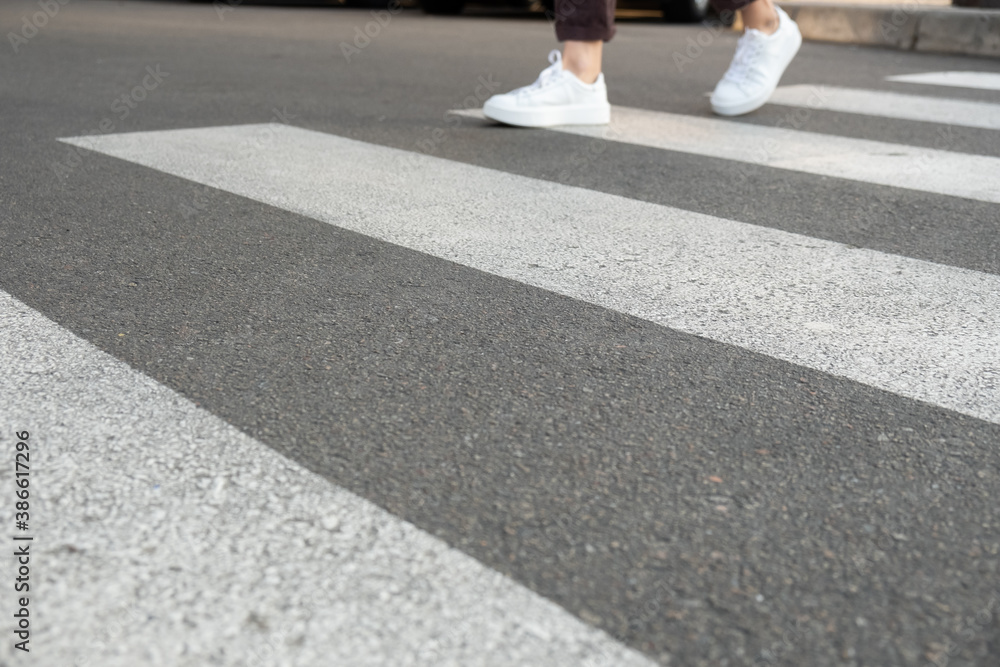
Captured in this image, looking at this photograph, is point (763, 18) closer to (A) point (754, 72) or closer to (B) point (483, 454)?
(A) point (754, 72)

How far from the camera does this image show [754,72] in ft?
14.3

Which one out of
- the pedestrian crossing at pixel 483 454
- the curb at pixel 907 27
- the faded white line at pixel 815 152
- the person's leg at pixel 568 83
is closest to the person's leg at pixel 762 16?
the faded white line at pixel 815 152

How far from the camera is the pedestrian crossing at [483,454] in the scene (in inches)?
41.3

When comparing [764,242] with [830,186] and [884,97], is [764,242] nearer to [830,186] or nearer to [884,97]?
[830,186]

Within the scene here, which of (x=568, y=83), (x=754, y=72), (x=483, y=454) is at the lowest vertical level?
(x=754, y=72)

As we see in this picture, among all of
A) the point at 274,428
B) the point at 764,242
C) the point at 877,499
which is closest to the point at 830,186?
the point at 764,242

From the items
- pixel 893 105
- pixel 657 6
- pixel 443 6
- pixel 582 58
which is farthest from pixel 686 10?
pixel 582 58

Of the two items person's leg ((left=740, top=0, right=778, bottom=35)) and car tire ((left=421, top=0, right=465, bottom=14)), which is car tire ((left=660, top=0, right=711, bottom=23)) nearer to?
car tire ((left=421, top=0, right=465, bottom=14))

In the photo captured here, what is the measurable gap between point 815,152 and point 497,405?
245 centimetres

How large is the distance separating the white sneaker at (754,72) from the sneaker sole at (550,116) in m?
0.61

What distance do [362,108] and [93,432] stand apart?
10.6ft

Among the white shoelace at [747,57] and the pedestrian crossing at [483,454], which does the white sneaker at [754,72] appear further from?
the pedestrian crossing at [483,454]

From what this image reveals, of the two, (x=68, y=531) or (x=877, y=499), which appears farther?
(x=877, y=499)

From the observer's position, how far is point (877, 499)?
132 centimetres
